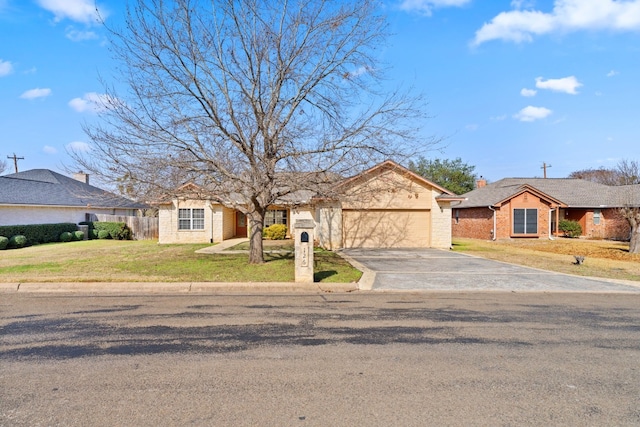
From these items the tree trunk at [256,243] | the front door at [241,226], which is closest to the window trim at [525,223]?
the front door at [241,226]

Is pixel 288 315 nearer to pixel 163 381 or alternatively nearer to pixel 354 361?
pixel 354 361

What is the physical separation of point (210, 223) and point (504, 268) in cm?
1723

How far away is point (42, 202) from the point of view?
26.5m

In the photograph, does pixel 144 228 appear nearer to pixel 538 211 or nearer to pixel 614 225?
pixel 538 211

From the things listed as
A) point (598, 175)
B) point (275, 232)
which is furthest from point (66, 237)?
point (598, 175)

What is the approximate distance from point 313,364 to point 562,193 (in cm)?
3398

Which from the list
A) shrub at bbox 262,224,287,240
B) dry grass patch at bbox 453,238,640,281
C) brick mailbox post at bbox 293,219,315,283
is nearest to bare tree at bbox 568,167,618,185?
dry grass patch at bbox 453,238,640,281

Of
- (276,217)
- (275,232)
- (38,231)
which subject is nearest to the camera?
(38,231)

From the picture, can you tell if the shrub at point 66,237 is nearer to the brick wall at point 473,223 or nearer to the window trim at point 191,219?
the window trim at point 191,219

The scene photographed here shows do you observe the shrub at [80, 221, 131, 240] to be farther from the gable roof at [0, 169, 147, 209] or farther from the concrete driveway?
the concrete driveway

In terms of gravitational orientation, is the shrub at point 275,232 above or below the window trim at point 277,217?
below

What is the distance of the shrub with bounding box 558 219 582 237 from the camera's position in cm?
2984

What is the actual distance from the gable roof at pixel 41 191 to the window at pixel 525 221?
25.4 meters

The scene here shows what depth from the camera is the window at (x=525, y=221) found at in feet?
92.2
